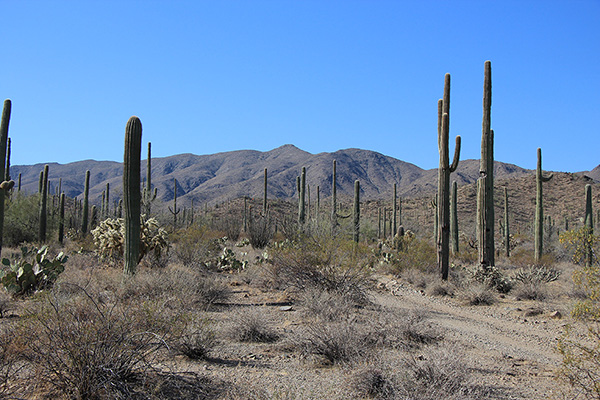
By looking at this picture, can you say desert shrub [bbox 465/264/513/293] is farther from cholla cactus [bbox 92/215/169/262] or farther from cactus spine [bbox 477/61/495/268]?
cholla cactus [bbox 92/215/169/262]

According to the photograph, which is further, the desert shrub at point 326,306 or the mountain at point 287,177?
the mountain at point 287,177

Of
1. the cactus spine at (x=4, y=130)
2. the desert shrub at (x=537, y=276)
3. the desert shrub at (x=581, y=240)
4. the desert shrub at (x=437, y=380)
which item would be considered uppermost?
the cactus spine at (x=4, y=130)

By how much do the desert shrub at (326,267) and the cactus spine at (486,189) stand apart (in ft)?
13.7

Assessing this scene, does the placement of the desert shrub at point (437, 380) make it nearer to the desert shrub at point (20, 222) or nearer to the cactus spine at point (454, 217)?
the cactus spine at point (454, 217)

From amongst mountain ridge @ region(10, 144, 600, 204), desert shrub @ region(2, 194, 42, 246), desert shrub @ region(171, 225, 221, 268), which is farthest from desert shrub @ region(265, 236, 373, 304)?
mountain ridge @ region(10, 144, 600, 204)

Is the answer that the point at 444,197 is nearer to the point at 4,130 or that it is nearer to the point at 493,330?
the point at 493,330

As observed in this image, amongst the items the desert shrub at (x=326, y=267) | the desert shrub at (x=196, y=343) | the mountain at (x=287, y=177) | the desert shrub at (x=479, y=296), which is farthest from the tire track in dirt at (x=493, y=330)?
the mountain at (x=287, y=177)

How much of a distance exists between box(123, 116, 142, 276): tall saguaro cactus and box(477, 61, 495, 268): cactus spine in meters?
9.19

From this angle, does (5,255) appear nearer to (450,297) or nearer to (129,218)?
(129,218)

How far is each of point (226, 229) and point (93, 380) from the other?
Answer: 89.4ft

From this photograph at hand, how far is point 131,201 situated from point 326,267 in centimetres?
472

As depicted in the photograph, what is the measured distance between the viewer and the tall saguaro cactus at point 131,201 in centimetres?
1111

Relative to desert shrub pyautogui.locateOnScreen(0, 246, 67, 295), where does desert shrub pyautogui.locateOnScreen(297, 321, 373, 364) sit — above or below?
below

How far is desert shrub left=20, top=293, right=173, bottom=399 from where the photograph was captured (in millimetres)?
4461
